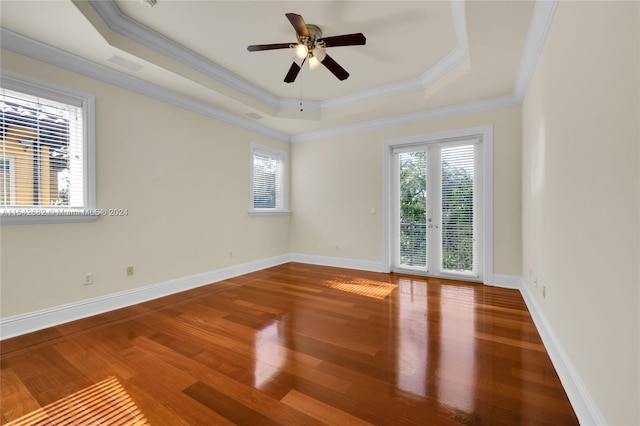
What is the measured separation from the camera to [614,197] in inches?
48.4

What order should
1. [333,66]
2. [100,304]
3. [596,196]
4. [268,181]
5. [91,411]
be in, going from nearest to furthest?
1. [596,196]
2. [91,411]
3. [333,66]
4. [100,304]
5. [268,181]

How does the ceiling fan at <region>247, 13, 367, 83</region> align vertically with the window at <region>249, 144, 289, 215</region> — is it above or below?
above

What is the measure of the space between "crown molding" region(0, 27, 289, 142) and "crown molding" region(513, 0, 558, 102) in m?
4.00

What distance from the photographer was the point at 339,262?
548cm

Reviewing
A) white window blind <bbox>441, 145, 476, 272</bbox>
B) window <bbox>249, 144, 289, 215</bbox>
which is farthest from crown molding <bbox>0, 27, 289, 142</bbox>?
white window blind <bbox>441, 145, 476, 272</bbox>

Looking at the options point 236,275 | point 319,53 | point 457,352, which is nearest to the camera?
A: point 457,352

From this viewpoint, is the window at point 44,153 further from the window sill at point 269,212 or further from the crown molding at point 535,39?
the crown molding at point 535,39

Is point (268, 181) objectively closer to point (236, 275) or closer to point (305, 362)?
point (236, 275)

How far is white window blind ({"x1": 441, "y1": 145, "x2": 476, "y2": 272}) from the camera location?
171 inches

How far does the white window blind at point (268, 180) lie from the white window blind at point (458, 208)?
3155mm

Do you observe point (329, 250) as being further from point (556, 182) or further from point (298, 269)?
point (556, 182)

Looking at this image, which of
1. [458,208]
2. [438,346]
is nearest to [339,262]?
[458,208]

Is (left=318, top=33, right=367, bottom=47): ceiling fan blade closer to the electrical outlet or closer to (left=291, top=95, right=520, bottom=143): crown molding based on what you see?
(left=291, top=95, right=520, bottom=143): crown molding

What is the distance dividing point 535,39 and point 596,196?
1.95 m
